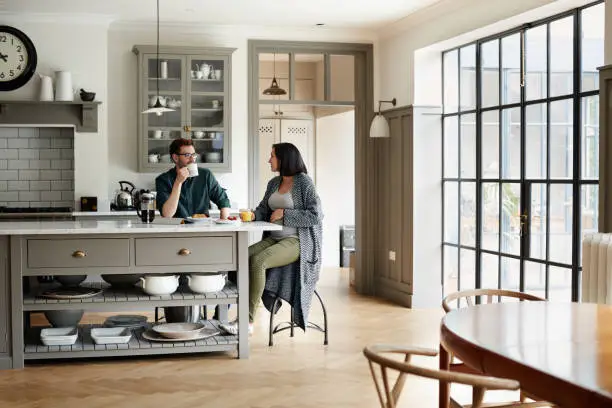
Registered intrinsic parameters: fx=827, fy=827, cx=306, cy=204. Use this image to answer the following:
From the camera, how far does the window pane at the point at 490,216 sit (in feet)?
22.2

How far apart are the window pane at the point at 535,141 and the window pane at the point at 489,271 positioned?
0.87 m

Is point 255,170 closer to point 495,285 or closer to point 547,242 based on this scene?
point 495,285

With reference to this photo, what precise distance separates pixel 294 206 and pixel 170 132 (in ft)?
8.36

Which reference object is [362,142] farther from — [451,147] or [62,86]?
[62,86]

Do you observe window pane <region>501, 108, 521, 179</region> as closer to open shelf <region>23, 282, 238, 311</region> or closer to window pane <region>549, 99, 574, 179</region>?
window pane <region>549, 99, 574, 179</region>

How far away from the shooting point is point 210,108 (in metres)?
8.16

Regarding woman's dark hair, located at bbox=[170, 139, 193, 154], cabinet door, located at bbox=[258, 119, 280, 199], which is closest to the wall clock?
woman's dark hair, located at bbox=[170, 139, 193, 154]

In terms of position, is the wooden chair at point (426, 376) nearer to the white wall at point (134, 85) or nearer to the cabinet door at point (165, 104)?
the cabinet door at point (165, 104)

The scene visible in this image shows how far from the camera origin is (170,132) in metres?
8.05

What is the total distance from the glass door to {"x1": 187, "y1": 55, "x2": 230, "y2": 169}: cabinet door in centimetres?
13

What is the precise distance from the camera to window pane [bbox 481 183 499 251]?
267 inches

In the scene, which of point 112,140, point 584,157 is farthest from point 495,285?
point 112,140

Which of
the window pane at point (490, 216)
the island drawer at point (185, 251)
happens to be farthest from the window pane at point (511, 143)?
the island drawer at point (185, 251)

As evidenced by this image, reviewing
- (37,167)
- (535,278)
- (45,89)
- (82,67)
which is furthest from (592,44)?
(37,167)
